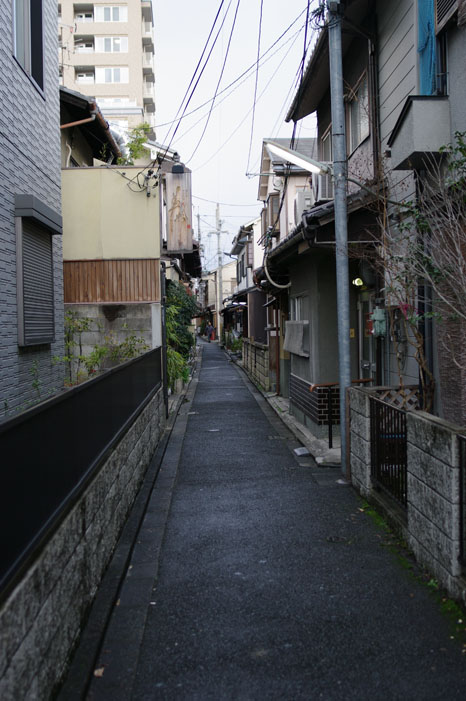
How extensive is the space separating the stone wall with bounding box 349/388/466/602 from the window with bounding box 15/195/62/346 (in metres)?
5.31

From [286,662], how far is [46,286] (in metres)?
7.14

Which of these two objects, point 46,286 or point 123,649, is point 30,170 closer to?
point 46,286

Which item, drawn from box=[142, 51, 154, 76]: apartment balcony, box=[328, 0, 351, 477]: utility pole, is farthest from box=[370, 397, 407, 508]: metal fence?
box=[142, 51, 154, 76]: apartment balcony

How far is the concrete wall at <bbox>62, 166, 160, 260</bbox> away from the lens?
1349 centimetres

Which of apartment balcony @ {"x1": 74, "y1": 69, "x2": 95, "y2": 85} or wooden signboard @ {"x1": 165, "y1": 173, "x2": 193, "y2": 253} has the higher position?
apartment balcony @ {"x1": 74, "y1": 69, "x2": 95, "y2": 85}

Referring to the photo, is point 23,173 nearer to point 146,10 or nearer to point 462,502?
point 462,502

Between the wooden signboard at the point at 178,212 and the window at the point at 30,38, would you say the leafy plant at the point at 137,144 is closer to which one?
the wooden signboard at the point at 178,212

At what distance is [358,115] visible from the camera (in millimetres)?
11398

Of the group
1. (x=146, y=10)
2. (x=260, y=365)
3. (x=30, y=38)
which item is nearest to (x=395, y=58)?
(x=30, y=38)

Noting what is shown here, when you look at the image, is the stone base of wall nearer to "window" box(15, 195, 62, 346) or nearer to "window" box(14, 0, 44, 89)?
"window" box(15, 195, 62, 346)

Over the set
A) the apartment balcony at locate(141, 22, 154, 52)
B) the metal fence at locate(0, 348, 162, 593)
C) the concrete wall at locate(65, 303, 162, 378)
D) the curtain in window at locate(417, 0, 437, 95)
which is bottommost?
the metal fence at locate(0, 348, 162, 593)

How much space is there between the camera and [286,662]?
380cm

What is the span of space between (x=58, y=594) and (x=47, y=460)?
77 centimetres

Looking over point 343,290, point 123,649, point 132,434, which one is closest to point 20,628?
point 123,649
